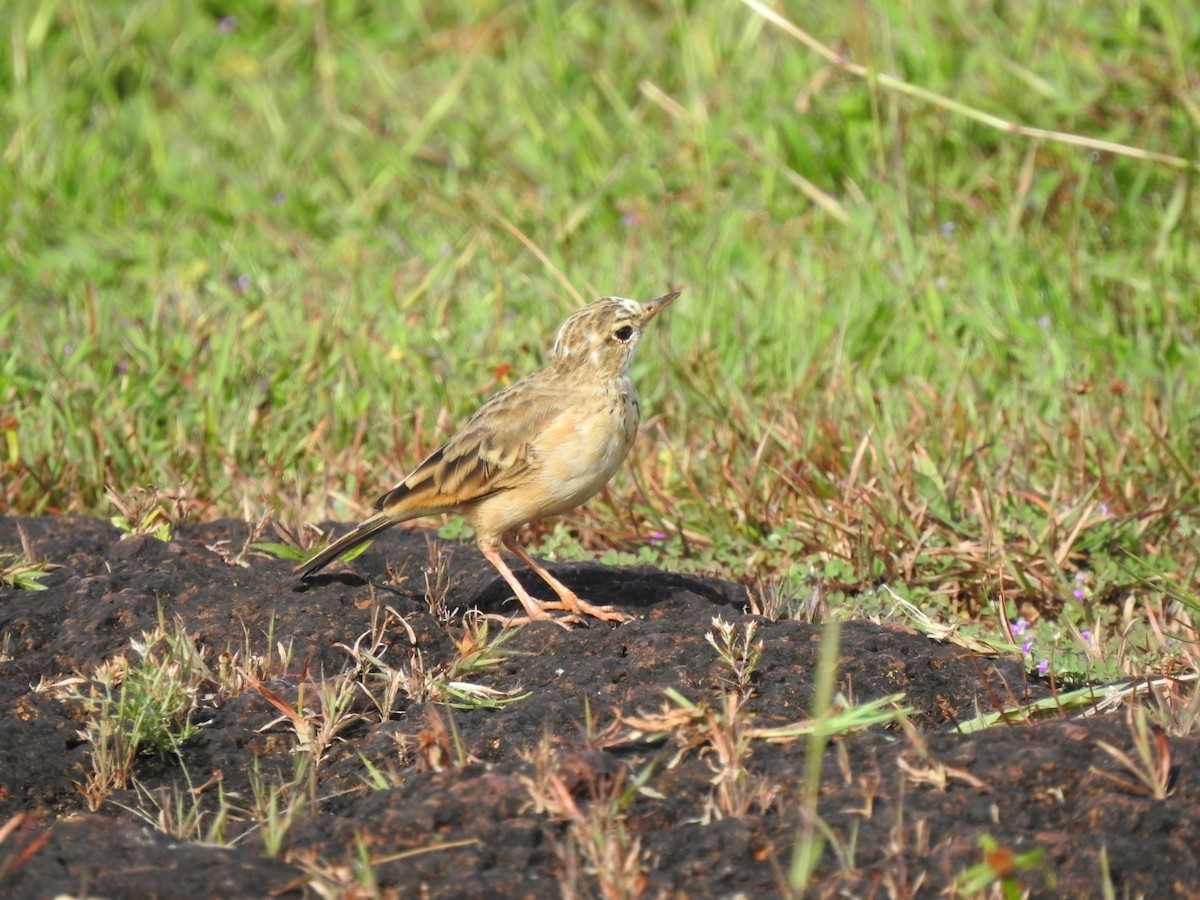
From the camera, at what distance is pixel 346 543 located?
483 cm

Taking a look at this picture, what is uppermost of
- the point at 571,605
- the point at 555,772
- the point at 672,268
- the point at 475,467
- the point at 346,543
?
the point at 555,772

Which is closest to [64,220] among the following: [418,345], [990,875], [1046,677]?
[418,345]

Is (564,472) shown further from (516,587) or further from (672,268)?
(672,268)

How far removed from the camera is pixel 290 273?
8125mm

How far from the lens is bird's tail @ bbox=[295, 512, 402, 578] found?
4727mm

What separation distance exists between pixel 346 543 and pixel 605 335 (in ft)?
3.48

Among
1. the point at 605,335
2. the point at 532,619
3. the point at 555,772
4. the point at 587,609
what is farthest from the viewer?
the point at 605,335

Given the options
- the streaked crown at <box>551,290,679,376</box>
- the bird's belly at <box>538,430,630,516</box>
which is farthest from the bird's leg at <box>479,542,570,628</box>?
the streaked crown at <box>551,290,679,376</box>

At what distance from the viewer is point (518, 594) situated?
4.62 m

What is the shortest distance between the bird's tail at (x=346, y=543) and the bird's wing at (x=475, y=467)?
4cm

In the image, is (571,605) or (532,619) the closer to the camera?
(532,619)

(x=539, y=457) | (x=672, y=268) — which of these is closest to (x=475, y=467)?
(x=539, y=457)

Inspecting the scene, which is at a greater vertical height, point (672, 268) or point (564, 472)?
point (564, 472)

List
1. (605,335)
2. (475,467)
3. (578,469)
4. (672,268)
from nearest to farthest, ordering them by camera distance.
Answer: (578,469), (475,467), (605,335), (672,268)
